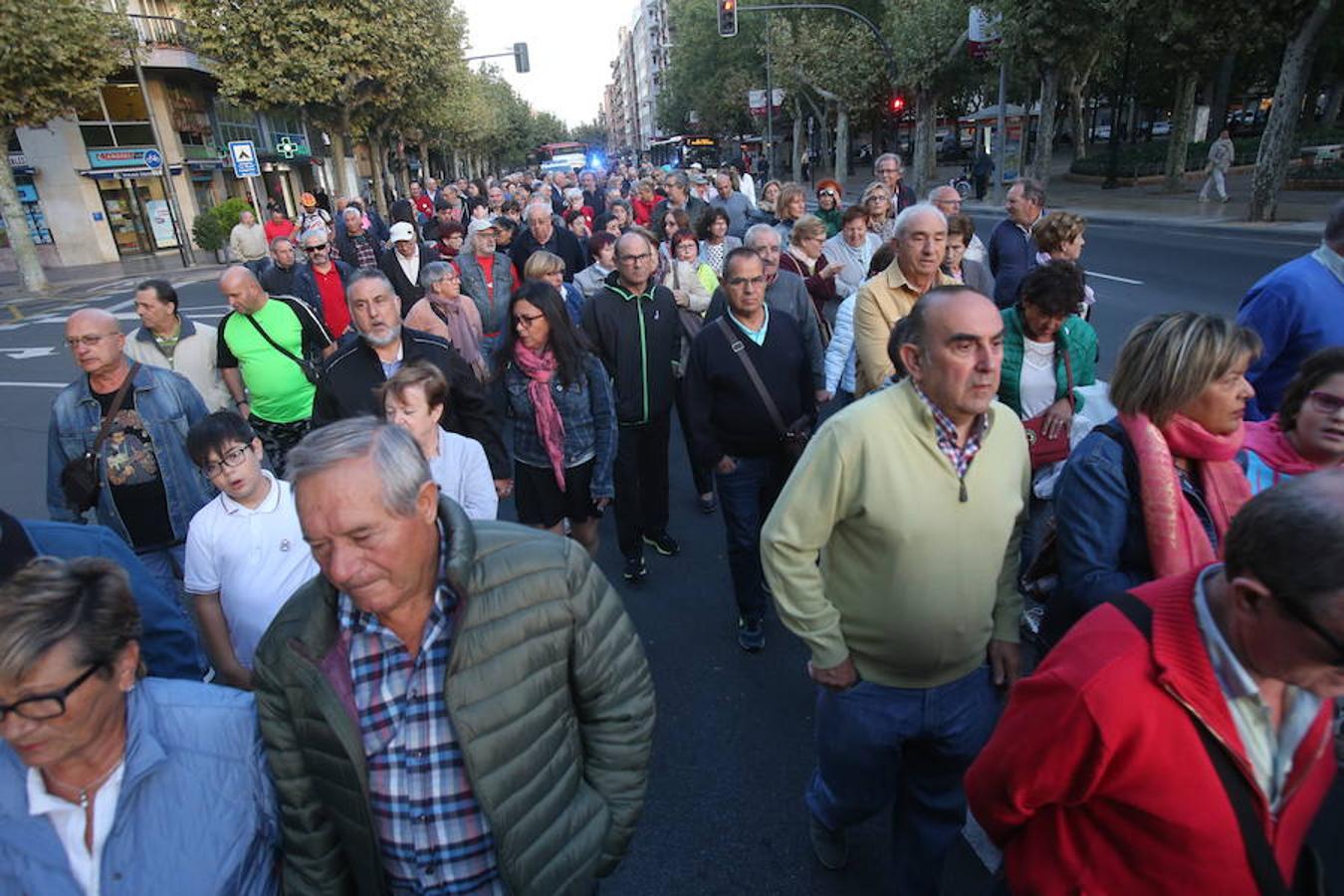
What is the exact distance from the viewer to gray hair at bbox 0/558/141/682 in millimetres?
1438

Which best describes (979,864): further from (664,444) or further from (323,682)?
(664,444)

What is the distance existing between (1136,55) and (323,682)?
38.6 meters

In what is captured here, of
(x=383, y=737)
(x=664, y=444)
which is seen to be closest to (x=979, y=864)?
(x=383, y=737)

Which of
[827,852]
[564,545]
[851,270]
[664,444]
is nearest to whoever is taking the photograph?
[564,545]

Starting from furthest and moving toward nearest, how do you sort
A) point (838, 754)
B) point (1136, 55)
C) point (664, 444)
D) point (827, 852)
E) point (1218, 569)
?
point (1136, 55) < point (664, 444) < point (827, 852) < point (838, 754) < point (1218, 569)

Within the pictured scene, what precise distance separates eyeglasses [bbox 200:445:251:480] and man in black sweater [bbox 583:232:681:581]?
2.28 metres

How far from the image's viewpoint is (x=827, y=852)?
272 cm

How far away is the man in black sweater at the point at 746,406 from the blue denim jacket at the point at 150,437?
2418 mm

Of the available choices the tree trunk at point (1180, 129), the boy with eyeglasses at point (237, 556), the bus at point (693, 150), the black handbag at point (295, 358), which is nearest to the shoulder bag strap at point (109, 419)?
the boy with eyeglasses at point (237, 556)

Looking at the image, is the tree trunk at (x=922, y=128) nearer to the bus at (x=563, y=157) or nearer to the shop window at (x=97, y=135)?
the bus at (x=563, y=157)

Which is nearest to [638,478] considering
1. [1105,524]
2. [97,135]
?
[1105,524]

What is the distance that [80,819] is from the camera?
158cm

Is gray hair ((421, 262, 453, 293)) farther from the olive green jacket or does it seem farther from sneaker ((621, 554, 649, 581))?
the olive green jacket

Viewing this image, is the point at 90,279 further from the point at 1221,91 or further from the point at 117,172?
the point at 1221,91
